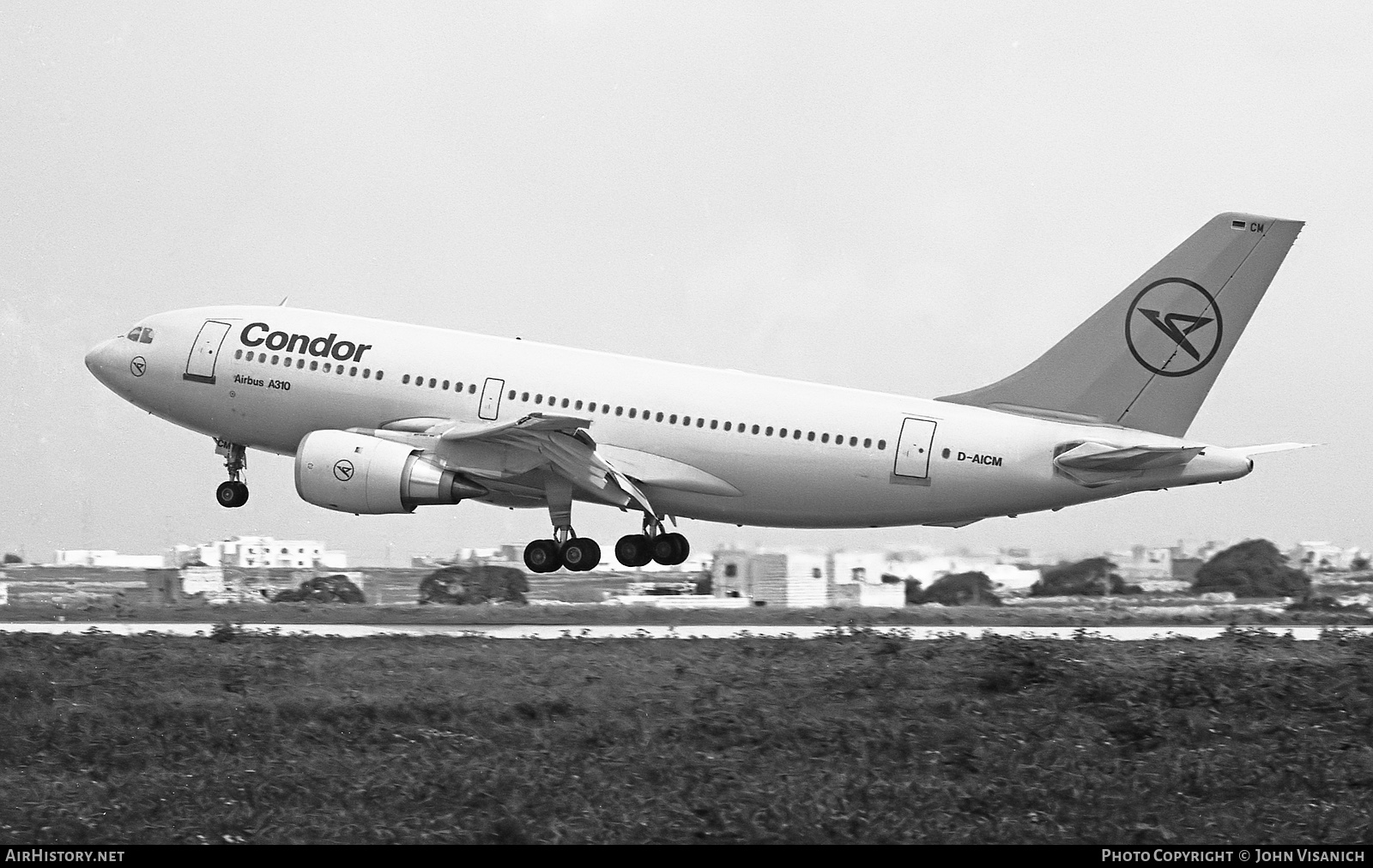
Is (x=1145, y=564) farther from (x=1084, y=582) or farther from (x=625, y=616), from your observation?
(x=625, y=616)

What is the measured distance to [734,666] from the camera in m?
24.5

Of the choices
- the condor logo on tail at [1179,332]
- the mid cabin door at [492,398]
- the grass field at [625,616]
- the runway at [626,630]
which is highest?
the condor logo on tail at [1179,332]

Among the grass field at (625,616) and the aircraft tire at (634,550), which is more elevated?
the aircraft tire at (634,550)

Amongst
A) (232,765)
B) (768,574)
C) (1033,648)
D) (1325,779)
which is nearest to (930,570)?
(768,574)

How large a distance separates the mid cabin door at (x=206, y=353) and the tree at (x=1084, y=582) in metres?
26.6

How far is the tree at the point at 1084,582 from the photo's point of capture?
5047cm

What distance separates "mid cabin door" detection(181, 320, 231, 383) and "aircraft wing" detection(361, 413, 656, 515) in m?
4.50

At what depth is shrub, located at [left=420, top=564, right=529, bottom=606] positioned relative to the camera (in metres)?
46.2

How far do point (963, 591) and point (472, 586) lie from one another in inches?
590

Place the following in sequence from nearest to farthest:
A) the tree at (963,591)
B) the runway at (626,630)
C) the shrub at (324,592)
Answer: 1. the runway at (626,630)
2. the shrub at (324,592)
3. the tree at (963,591)

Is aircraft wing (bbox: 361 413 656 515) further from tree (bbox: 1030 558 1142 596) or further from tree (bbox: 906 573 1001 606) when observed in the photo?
tree (bbox: 1030 558 1142 596)

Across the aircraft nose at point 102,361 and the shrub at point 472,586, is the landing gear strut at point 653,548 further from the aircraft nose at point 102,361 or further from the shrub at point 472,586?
the aircraft nose at point 102,361

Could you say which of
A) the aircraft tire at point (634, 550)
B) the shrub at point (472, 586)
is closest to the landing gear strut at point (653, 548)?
the aircraft tire at point (634, 550)

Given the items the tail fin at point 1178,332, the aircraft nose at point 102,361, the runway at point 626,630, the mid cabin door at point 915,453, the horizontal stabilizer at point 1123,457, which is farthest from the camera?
the aircraft nose at point 102,361
